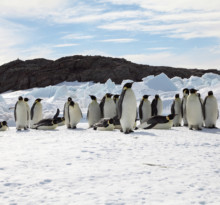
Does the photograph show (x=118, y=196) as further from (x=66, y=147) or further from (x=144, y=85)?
(x=144, y=85)

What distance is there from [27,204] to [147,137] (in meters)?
3.81

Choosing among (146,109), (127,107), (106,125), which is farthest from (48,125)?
(127,107)

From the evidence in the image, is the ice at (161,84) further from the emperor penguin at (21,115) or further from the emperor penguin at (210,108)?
the emperor penguin at (21,115)

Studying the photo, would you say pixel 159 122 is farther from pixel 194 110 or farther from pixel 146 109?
pixel 146 109

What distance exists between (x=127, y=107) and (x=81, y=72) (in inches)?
1277

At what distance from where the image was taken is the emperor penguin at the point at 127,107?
289 inches

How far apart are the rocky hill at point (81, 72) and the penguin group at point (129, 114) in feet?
89.8

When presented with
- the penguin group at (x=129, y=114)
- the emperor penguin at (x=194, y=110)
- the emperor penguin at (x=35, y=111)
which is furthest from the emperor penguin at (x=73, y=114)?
the emperor penguin at (x=194, y=110)

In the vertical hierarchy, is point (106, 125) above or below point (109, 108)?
below

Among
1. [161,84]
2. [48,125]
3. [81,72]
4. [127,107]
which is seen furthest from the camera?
[81,72]

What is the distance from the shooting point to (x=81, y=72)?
3938 cm

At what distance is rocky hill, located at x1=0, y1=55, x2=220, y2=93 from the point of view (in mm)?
38000

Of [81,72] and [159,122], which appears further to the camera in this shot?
[81,72]

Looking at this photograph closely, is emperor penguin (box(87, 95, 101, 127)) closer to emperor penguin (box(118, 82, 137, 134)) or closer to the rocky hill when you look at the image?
emperor penguin (box(118, 82, 137, 134))
